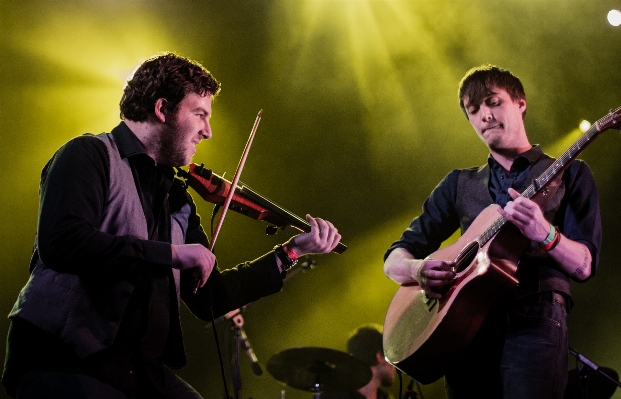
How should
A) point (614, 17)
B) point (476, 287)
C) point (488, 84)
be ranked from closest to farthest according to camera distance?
1. point (476, 287)
2. point (488, 84)
3. point (614, 17)

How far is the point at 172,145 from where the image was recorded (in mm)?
2949

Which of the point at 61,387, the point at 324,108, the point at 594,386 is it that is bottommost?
the point at 594,386

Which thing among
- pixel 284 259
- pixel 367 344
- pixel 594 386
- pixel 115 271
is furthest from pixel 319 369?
pixel 115 271

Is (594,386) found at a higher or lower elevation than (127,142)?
lower

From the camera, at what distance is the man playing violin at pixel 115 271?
2.15 metres

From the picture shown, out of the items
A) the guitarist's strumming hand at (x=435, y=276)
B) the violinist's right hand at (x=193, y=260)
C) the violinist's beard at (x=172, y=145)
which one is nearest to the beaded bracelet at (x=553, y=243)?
the guitarist's strumming hand at (x=435, y=276)

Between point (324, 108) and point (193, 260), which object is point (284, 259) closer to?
point (193, 260)

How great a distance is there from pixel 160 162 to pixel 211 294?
28.3 inches

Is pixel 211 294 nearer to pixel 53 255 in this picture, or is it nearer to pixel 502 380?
pixel 53 255

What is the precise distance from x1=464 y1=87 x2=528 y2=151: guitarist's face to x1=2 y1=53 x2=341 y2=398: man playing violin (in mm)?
1416

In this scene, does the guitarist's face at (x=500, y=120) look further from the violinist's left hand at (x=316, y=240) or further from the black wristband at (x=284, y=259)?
the black wristband at (x=284, y=259)

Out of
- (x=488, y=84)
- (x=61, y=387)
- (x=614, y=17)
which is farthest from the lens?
(x=614, y=17)

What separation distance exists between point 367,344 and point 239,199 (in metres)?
3.86

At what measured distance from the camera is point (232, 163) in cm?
731
